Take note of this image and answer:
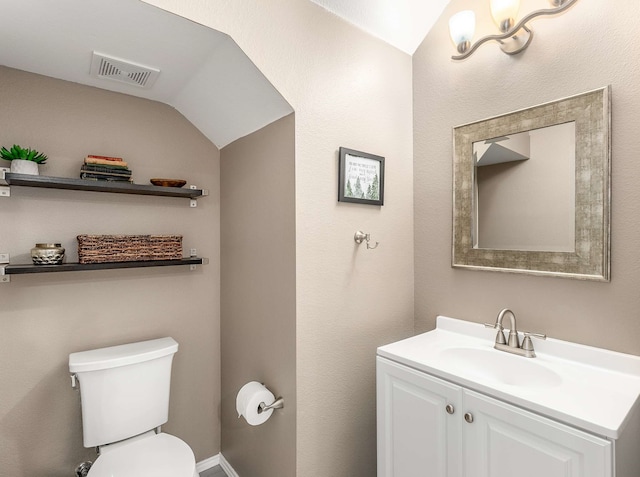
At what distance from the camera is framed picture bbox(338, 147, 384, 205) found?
1.59m

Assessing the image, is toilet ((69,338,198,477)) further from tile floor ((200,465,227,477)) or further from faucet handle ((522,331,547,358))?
faucet handle ((522,331,547,358))

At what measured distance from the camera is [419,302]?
6.36ft

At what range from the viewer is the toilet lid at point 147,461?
4.40 ft

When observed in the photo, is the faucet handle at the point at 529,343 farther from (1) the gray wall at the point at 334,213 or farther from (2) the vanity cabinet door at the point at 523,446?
(1) the gray wall at the point at 334,213

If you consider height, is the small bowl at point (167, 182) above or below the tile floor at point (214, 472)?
above

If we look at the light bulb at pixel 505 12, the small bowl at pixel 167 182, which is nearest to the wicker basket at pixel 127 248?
the small bowl at pixel 167 182

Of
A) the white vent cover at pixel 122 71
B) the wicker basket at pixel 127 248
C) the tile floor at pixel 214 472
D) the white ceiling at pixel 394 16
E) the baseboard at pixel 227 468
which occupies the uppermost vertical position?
the white ceiling at pixel 394 16

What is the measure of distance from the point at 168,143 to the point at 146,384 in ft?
4.28

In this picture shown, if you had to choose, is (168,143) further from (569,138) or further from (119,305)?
(569,138)

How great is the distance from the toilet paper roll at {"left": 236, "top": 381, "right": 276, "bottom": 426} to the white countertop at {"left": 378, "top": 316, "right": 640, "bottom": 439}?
22.0 inches

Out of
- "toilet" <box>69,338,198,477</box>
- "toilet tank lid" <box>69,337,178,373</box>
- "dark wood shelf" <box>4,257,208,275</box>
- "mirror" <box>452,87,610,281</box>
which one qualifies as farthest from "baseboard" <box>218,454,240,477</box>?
"mirror" <box>452,87,610,281</box>

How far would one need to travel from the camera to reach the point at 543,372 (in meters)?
1.32

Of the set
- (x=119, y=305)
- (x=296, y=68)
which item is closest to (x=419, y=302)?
(x=296, y=68)

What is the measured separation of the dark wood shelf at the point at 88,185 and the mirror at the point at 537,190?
143cm
